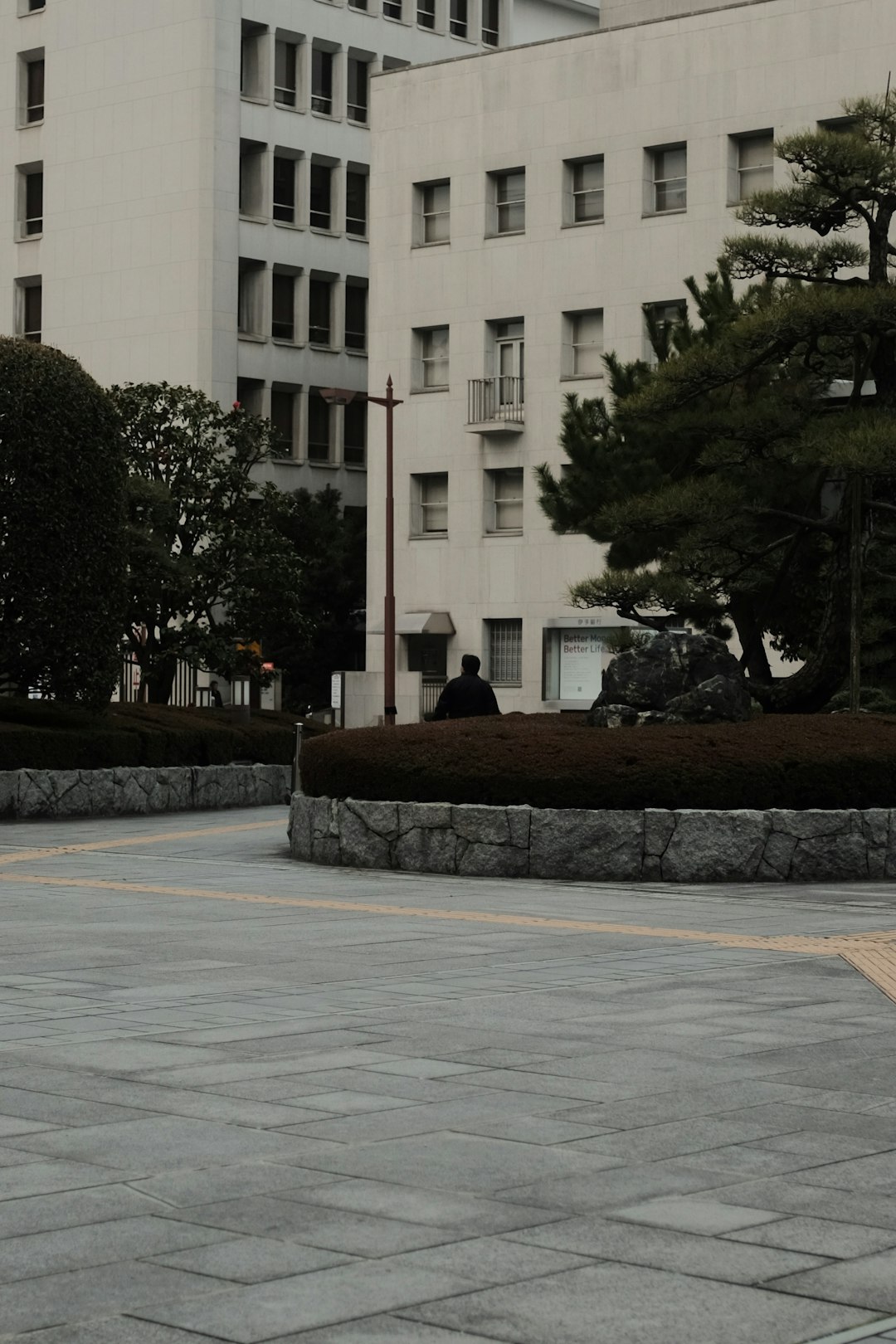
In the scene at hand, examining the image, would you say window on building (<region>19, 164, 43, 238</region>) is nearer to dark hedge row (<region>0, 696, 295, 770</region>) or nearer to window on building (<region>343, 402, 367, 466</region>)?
window on building (<region>343, 402, 367, 466</region>)

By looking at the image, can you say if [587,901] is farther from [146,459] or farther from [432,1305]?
[146,459]

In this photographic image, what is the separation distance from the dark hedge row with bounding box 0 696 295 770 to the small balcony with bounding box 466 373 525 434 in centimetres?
1983

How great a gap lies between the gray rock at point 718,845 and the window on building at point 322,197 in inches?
1778

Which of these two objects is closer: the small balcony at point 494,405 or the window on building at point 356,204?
the small balcony at point 494,405

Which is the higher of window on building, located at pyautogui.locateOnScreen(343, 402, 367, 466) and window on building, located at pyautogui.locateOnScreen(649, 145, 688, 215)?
window on building, located at pyautogui.locateOnScreen(649, 145, 688, 215)

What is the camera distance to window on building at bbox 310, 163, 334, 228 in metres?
58.6

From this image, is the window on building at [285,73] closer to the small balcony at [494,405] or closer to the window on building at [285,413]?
the window on building at [285,413]

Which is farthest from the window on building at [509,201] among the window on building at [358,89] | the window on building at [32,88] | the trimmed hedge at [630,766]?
the trimmed hedge at [630,766]

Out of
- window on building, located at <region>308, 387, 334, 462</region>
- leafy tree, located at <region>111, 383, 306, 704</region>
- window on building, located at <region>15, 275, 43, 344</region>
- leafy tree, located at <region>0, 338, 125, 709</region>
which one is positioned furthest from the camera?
window on building, located at <region>15, 275, 43, 344</region>

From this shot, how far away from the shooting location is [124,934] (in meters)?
12.1

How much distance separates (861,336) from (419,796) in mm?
7297

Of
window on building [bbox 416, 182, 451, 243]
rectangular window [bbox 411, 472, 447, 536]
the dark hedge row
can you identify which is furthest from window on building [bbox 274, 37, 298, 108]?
the dark hedge row

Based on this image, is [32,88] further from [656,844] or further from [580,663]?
[656,844]

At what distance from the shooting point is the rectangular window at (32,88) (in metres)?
61.0
